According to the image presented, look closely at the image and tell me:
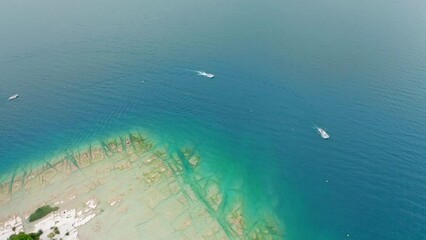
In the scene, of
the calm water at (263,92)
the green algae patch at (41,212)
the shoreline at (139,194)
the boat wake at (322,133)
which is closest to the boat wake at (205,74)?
the calm water at (263,92)

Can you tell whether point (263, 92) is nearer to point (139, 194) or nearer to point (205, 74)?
point (205, 74)

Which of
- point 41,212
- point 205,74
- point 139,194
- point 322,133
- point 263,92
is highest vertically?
point 205,74

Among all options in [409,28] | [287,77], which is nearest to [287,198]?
[287,77]

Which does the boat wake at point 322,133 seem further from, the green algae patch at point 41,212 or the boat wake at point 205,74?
the green algae patch at point 41,212

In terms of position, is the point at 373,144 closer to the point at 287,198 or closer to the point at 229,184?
the point at 287,198

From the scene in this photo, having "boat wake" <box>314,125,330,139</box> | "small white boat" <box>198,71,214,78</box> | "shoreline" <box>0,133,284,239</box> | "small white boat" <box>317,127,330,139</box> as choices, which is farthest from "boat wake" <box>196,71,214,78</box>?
"small white boat" <box>317,127,330,139</box>

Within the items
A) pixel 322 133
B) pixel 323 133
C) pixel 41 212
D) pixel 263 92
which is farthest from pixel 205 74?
pixel 41 212
